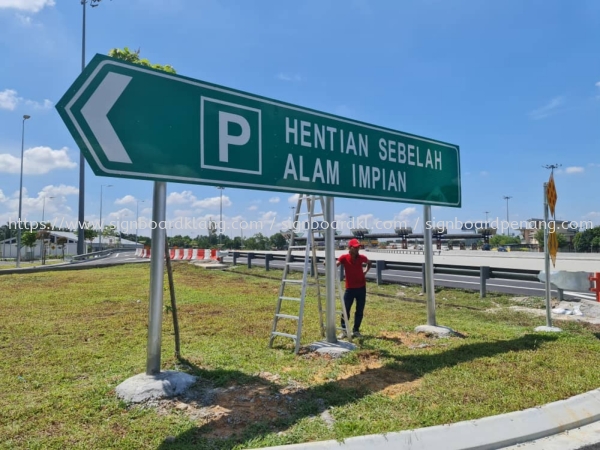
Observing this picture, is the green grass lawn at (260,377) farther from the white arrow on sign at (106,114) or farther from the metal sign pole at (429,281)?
the white arrow on sign at (106,114)

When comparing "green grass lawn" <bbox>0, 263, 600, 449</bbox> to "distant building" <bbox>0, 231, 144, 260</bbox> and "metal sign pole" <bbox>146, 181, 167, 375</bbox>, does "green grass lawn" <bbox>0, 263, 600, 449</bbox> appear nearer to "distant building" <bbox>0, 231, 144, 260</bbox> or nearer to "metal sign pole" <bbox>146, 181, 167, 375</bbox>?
"metal sign pole" <bbox>146, 181, 167, 375</bbox>

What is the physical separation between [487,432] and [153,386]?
2.99 m

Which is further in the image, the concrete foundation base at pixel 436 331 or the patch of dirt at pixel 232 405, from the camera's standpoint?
the concrete foundation base at pixel 436 331

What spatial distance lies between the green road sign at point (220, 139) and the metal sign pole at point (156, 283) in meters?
0.45

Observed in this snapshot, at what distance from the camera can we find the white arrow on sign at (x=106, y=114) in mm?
3879

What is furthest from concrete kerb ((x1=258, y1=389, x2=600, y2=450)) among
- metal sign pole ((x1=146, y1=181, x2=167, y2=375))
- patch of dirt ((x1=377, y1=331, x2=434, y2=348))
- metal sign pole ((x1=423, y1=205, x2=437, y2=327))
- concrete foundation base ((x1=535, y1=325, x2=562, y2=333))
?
concrete foundation base ((x1=535, y1=325, x2=562, y2=333))

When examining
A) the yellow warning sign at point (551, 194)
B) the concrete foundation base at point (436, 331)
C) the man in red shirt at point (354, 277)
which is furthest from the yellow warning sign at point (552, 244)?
the man in red shirt at point (354, 277)

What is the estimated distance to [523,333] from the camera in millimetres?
7145

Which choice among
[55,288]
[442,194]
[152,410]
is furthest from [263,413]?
[55,288]

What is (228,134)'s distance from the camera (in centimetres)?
475

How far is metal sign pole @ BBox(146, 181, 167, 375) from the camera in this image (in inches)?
172

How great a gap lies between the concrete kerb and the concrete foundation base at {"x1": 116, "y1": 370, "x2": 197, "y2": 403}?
58.0 inches

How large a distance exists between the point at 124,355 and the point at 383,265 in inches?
388

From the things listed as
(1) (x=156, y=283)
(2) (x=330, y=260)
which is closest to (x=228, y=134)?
(1) (x=156, y=283)
